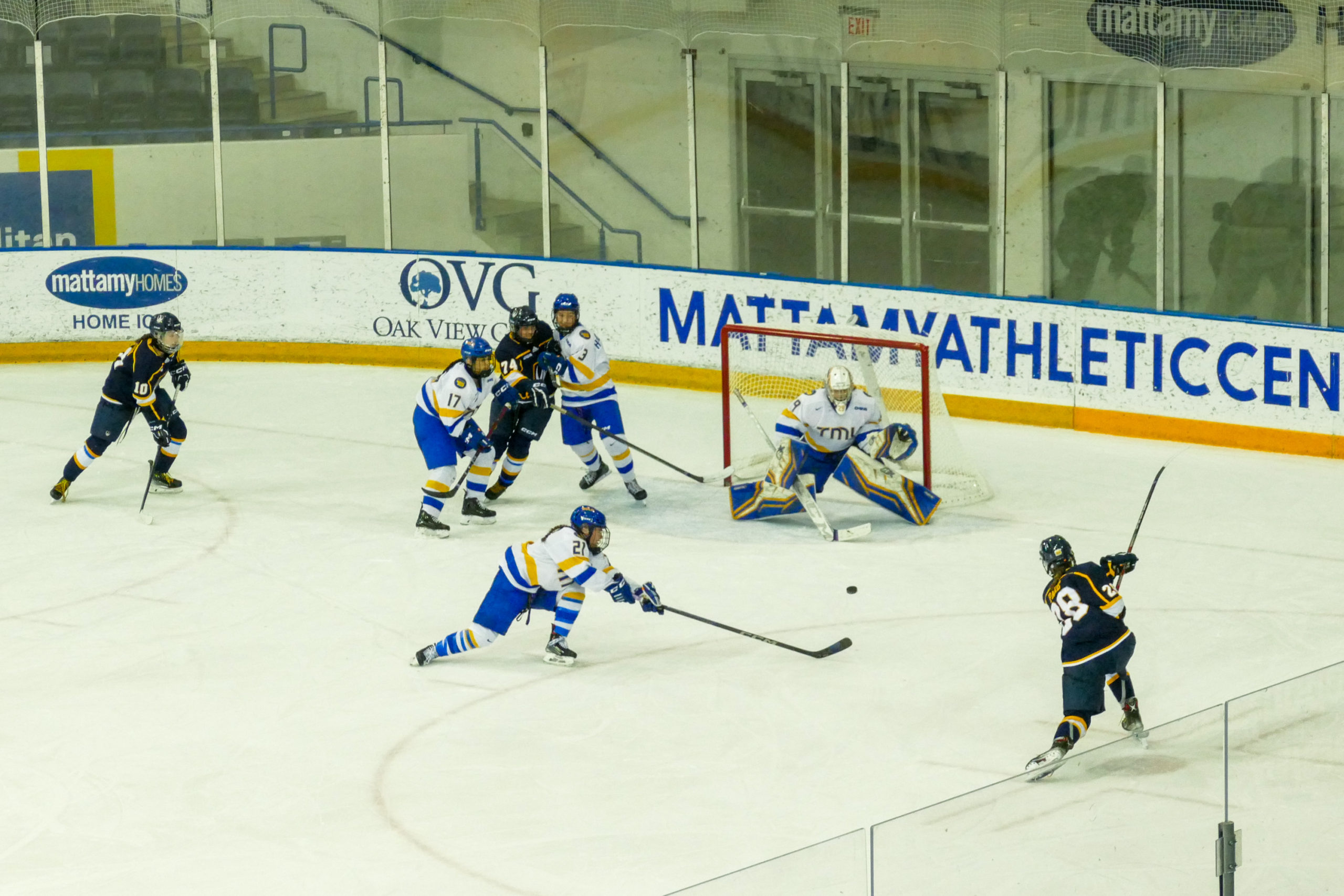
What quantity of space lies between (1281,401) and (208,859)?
7.18 meters

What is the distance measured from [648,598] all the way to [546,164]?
7.23 m

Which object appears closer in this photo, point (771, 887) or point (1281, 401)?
point (771, 887)

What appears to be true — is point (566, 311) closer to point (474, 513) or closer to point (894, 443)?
point (474, 513)

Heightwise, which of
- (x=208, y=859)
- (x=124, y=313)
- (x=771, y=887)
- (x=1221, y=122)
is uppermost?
(x=1221, y=122)

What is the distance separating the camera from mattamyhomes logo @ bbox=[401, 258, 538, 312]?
13.6 metres

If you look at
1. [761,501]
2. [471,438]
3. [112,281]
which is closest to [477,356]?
[471,438]

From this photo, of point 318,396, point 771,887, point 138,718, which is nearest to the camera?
point 771,887

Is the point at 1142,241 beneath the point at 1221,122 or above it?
beneath

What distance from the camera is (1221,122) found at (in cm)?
1192

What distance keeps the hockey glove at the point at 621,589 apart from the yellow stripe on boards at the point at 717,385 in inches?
132

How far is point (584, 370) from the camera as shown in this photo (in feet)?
32.6

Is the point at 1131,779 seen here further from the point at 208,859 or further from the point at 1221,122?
the point at 1221,122

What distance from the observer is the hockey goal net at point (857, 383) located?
10.0m

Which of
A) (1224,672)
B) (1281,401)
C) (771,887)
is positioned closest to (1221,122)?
(1281,401)
